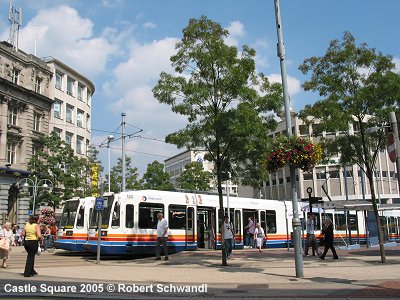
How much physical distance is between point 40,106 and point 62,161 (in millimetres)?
9712

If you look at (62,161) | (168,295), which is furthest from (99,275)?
(62,161)

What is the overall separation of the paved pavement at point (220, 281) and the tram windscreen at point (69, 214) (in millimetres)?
7644

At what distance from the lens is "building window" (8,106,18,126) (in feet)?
147

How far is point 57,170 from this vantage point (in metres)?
41.6

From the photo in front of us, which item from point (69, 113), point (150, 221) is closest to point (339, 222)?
point (150, 221)

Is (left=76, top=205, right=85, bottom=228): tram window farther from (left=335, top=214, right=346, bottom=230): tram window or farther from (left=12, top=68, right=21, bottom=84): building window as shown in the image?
(left=12, top=68, right=21, bottom=84): building window

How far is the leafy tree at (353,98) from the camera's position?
16.4 meters

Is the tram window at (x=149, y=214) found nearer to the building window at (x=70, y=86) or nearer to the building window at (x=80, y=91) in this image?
the building window at (x=70, y=86)

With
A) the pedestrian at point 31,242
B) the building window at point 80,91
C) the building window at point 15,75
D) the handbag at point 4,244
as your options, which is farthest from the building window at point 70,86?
the pedestrian at point 31,242

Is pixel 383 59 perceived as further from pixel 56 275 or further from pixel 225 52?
pixel 56 275

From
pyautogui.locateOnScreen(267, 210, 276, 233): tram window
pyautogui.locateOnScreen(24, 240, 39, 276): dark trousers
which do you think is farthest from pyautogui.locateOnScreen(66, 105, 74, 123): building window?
pyautogui.locateOnScreen(24, 240, 39, 276): dark trousers

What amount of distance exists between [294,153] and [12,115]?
3827 centimetres

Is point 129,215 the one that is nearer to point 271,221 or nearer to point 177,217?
point 177,217

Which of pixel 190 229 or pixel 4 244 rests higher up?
pixel 190 229
